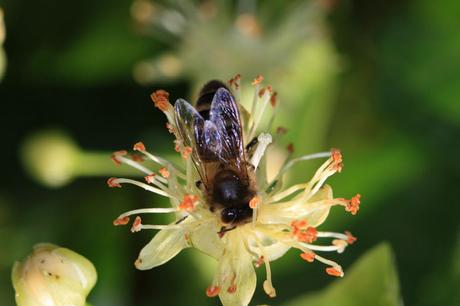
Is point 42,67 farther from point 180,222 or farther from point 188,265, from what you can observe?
point 180,222

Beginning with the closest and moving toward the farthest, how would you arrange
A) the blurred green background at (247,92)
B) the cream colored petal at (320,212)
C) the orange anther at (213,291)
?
1. the orange anther at (213,291)
2. the cream colored petal at (320,212)
3. the blurred green background at (247,92)

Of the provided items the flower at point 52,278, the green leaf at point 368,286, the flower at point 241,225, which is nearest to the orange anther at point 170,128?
the flower at point 241,225

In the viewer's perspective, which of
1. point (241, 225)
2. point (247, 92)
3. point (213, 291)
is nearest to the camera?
point (213, 291)

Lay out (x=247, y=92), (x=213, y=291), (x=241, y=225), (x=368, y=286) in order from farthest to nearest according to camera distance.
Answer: (x=247, y=92)
(x=368, y=286)
(x=241, y=225)
(x=213, y=291)

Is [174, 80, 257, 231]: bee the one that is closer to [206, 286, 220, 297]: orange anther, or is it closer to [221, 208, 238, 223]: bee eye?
[221, 208, 238, 223]: bee eye

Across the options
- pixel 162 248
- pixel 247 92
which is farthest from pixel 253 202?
pixel 247 92

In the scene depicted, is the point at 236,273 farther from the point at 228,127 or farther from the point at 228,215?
the point at 228,127

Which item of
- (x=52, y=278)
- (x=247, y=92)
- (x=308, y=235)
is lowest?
(x=52, y=278)

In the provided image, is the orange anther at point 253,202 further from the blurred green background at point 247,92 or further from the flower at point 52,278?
the blurred green background at point 247,92
